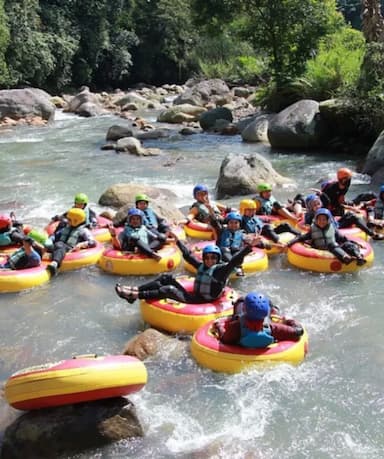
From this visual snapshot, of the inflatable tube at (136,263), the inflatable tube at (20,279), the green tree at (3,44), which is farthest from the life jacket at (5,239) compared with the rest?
the green tree at (3,44)

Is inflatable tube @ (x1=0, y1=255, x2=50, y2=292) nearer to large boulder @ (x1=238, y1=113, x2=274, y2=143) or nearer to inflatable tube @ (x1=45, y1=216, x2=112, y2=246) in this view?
inflatable tube @ (x1=45, y1=216, x2=112, y2=246)

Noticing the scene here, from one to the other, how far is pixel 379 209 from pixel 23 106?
1934 cm

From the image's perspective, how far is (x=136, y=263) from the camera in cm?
880

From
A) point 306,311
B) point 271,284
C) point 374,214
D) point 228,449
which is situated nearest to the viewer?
point 228,449

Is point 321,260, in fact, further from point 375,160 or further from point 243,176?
point 375,160

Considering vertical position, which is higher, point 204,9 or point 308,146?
point 204,9

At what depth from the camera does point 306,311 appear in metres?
7.46

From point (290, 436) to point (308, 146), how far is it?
14337 millimetres

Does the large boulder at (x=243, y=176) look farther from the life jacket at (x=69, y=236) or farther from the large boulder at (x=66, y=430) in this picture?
the large boulder at (x=66, y=430)

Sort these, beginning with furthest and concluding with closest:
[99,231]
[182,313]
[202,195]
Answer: [99,231] → [202,195] → [182,313]

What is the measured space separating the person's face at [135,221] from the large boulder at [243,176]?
4.65m

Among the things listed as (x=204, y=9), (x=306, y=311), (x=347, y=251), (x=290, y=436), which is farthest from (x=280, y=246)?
(x=204, y=9)

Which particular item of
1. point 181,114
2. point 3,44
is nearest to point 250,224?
point 181,114

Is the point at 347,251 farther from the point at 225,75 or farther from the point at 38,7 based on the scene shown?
the point at 225,75
